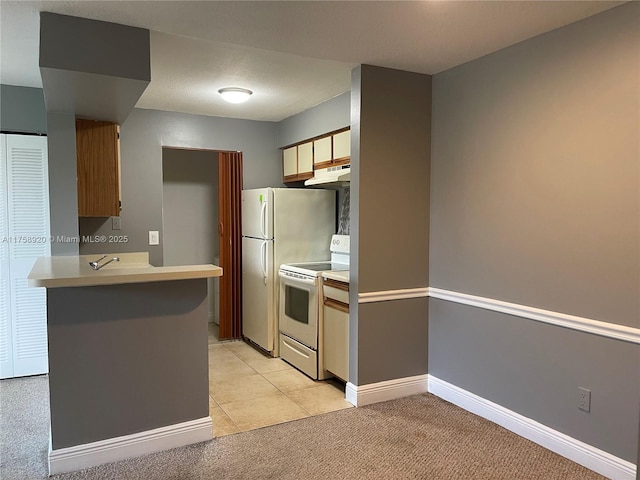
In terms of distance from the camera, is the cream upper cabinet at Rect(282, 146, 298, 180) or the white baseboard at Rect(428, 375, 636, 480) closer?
the white baseboard at Rect(428, 375, 636, 480)

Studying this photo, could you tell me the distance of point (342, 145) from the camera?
396 cm

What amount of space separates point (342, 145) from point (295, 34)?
5.00 ft

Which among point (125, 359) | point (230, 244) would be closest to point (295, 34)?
point (125, 359)

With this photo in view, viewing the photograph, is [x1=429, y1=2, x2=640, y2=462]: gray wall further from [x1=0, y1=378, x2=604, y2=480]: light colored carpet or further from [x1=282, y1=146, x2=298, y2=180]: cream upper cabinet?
[x1=282, y1=146, x2=298, y2=180]: cream upper cabinet

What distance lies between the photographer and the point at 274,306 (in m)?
4.36

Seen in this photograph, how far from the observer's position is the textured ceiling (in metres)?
2.18

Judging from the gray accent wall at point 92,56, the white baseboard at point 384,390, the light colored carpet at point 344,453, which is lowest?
the light colored carpet at point 344,453

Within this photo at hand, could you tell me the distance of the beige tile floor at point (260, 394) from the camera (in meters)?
2.97

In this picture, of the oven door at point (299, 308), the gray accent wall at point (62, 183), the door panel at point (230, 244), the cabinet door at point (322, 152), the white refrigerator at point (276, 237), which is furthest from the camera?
the door panel at point (230, 244)

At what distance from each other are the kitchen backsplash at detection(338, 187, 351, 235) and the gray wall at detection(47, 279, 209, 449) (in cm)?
206

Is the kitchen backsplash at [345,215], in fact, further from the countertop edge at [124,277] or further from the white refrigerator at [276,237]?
the countertop edge at [124,277]

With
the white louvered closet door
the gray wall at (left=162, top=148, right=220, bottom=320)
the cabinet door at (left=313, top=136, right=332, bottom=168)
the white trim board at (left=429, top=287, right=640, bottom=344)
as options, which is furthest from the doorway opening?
the white trim board at (left=429, top=287, right=640, bottom=344)

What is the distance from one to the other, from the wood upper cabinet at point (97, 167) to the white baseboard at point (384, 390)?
2339mm

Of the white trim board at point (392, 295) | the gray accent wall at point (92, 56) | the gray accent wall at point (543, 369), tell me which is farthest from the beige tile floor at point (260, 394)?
the gray accent wall at point (92, 56)
